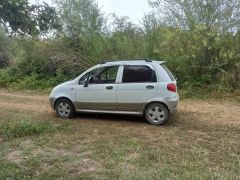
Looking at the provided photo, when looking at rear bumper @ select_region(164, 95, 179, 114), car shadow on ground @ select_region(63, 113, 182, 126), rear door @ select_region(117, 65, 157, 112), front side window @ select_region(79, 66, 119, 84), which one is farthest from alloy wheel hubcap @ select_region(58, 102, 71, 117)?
rear bumper @ select_region(164, 95, 179, 114)

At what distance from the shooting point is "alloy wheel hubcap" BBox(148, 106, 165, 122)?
8.92 meters

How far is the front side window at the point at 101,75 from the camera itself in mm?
9453

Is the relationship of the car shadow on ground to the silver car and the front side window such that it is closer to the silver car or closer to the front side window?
the silver car

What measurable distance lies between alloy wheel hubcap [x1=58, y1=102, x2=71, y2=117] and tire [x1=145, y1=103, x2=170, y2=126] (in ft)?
7.44

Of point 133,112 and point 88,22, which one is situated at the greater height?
point 88,22

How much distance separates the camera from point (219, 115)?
10.2 meters

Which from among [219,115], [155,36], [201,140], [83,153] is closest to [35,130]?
[83,153]

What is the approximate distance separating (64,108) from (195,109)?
4.19 metres

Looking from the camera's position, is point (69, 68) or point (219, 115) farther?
point (69, 68)

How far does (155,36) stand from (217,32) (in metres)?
2.62

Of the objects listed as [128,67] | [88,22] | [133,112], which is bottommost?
[133,112]

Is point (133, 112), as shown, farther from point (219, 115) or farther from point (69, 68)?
point (69, 68)

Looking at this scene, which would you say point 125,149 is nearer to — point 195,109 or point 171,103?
point 171,103

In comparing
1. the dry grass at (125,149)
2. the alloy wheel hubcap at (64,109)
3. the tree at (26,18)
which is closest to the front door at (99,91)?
the alloy wheel hubcap at (64,109)
